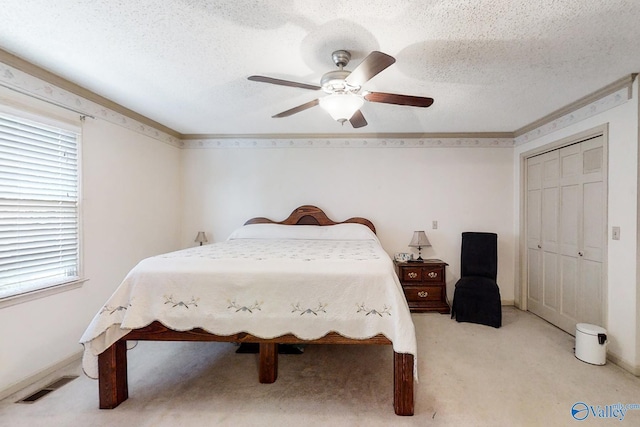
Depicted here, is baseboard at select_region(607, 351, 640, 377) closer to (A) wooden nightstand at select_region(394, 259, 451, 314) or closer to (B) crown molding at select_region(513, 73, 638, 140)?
(A) wooden nightstand at select_region(394, 259, 451, 314)

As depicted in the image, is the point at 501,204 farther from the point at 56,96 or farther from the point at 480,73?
the point at 56,96

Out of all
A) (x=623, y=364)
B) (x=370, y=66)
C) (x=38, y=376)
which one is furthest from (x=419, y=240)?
(x=38, y=376)

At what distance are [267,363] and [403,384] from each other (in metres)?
0.95

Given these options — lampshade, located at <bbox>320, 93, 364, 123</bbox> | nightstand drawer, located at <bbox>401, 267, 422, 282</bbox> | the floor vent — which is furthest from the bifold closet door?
the floor vent

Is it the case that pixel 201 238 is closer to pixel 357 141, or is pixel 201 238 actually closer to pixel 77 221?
pixel 77 221

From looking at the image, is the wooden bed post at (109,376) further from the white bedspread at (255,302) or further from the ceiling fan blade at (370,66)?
the ceiling fan blade at (370,66)

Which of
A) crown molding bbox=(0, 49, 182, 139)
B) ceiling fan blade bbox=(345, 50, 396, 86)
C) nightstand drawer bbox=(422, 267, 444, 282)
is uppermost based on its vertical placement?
crown molding bbox=(0, 49, 182, 139)

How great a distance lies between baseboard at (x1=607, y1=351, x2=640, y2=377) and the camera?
218cm

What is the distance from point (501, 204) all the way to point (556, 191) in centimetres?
77

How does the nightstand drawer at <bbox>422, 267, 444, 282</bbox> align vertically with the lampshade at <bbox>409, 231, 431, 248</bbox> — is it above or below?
below

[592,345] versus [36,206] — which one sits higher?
[36,206]

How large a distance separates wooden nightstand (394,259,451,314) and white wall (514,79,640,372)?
1.48m

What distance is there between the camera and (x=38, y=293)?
7.04 ft

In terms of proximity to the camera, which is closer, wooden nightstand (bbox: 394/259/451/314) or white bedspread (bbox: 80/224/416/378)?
white bedspread (bbox: 80/224/416/378)
